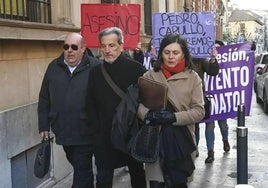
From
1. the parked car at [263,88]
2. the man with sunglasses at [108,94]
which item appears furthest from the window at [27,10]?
the parked car at [263,88]

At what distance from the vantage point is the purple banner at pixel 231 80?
7242 mm

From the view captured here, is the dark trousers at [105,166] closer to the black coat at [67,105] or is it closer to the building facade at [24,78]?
the black coat at [67,105]

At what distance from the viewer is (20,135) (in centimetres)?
533

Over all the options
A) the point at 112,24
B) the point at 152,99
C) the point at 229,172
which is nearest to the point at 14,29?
the point at 112,24

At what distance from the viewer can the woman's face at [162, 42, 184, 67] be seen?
386 centimetres

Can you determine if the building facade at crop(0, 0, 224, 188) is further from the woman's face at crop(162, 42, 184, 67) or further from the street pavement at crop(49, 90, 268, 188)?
the woman's face at crop(162, 42, 184, 67)

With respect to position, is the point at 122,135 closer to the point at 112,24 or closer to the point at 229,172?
the point at 112,24

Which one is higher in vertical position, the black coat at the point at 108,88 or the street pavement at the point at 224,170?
the black coat at the point at 108,88

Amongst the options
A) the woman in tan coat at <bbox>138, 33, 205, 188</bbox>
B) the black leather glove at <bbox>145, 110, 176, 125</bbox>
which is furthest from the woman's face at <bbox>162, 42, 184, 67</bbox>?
the black leather glove at <bbox>145, 110, 176, 125</bbox>

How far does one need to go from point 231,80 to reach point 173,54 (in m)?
3.58

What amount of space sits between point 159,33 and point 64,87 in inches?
102

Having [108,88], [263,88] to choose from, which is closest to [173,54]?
[108,88]

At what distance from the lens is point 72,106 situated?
181 inches

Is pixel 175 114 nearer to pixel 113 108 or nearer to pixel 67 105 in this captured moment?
pixel 113 108
